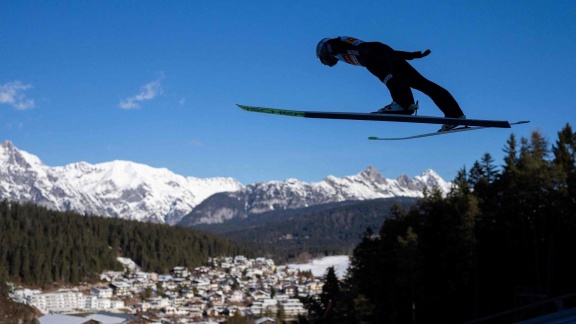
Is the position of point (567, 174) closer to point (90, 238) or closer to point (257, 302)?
point (257, 302)

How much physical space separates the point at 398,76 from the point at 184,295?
476 feet

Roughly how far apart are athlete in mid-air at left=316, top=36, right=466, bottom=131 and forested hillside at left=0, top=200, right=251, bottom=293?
4945 inches

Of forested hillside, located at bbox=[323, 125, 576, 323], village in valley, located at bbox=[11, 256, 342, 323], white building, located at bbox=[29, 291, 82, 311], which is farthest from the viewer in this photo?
white building, located at bbox=[29, 291, 82, 311]

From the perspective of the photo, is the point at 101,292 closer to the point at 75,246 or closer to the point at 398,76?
the point at 75,246

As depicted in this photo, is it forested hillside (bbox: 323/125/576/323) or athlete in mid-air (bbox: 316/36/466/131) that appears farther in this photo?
forested hillside (bbox: 323/125/576/323)

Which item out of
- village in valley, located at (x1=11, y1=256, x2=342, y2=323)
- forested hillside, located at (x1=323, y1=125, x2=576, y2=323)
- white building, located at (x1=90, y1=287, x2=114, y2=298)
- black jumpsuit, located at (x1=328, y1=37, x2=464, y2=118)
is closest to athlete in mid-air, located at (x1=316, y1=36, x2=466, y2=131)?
black jumpsuit, located at (x1=328, y1=37, x2=464, y2=118)

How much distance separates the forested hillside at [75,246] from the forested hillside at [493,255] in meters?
107

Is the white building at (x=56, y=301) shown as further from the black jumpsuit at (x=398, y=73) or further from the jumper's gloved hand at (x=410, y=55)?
the jumper's gloved hand at (x=410, y=55)

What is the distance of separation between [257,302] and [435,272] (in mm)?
103043

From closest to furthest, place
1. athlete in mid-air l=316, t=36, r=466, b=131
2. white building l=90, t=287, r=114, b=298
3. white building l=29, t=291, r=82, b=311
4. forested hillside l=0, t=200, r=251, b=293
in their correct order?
1. athlete in mid-air l=316, t=36, r=466, b=131
2. white building l=29, t=291, r=82, b=311
3. white building l=90, t=287, r=114, b=298
4. forested hillside l=0, t=200, r=251, b=293

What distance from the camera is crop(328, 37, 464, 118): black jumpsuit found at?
26.3 ft

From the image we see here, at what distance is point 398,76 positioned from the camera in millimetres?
8047

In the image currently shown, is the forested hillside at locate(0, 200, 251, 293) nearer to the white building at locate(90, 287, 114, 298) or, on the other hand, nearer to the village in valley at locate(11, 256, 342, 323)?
the village in valley at locate(11, 256, 342, 323)

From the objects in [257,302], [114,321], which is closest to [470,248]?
[114,321]
